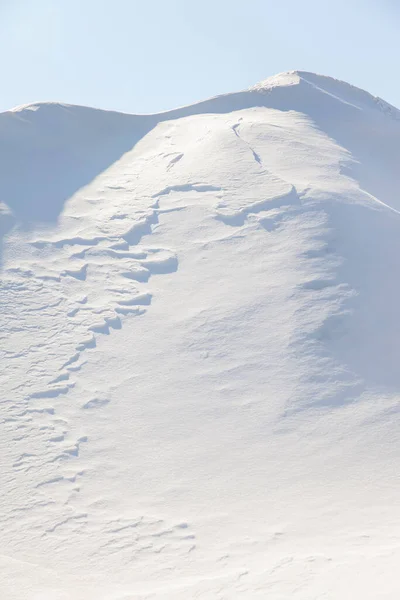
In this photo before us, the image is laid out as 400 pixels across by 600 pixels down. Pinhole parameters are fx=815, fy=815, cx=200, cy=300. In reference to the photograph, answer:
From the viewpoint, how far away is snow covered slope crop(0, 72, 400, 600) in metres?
6.07

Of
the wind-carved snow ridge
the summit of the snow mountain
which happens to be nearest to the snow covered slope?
the wind-carved snow ridge

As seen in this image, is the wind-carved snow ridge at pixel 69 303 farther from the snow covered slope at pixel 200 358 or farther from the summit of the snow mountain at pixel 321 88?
the summit of the snow mountain at pixel 321 88

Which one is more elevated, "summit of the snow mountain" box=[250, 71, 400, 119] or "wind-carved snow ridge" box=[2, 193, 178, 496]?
"summit of the snow mountain" box=[250, 71, 400, 119]

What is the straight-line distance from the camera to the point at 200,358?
856 centimetres

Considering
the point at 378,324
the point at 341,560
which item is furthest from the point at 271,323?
the point at 341,560

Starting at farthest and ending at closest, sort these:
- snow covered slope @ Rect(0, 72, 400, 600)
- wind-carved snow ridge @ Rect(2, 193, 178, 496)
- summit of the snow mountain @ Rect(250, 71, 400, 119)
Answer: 1. summit of the snow mountain @ Rect(250, 71, 400, 119)
2. wind-carved snow ridge @ Rect(2, 193, 178, 496)
3. snow covered slope @ Rect(0, 72, 400, 600)

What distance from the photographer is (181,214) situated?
36.3ft

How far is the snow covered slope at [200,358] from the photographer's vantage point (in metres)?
6.07

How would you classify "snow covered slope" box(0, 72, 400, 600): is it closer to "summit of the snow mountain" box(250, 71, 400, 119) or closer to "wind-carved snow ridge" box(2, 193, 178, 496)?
"wind-carved snow ridge" box(2, 193, 178, 496)

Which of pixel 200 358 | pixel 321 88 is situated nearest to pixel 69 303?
pixel 200 358

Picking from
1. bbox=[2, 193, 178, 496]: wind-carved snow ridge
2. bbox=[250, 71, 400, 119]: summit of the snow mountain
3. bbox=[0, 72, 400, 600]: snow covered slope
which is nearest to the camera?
bbox=[0, 72, 400, 600]: snow covered slope

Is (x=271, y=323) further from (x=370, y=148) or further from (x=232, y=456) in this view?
(x=370, y=148)

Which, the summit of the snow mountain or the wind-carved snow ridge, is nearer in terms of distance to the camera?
the wind-carved snow ridge

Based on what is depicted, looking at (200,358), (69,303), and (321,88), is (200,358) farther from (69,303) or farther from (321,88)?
(321,88)
